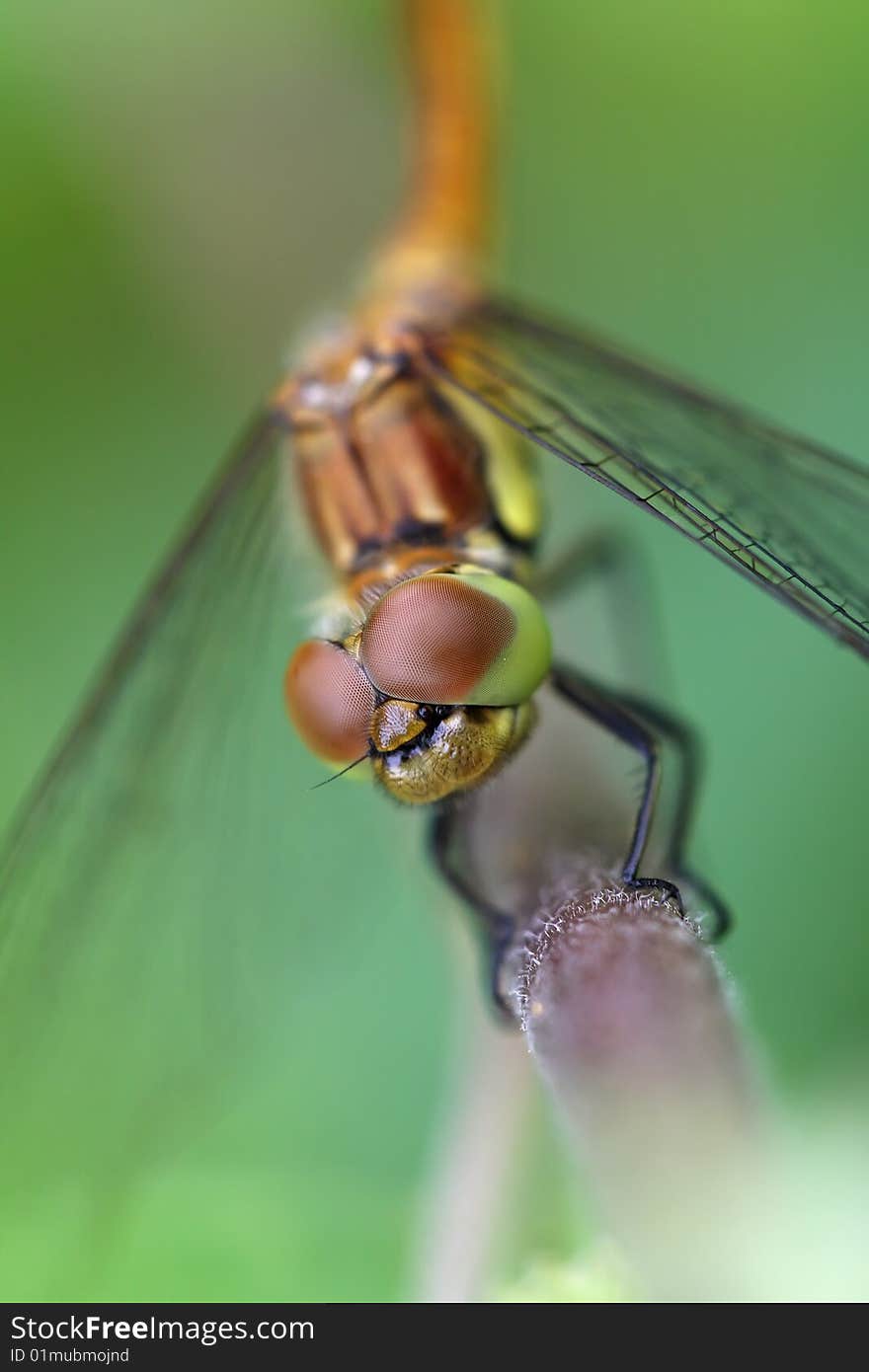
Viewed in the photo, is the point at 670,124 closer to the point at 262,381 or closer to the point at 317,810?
the point at 262,381

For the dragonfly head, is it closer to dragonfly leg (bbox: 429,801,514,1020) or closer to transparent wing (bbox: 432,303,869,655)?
dragonfly leg (bbox: 429,801,514,1020)

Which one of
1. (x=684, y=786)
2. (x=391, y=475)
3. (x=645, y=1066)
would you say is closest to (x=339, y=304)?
(x=391, y=475)

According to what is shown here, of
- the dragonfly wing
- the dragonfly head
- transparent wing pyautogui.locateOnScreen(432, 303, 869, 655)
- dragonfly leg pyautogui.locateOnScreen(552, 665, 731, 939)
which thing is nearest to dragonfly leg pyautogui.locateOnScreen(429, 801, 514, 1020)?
the dragonfly head

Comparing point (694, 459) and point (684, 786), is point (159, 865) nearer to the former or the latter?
point (684, 786)

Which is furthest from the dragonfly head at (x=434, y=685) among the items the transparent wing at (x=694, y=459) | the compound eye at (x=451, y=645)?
the transparent wing at (x=694, y=459)
